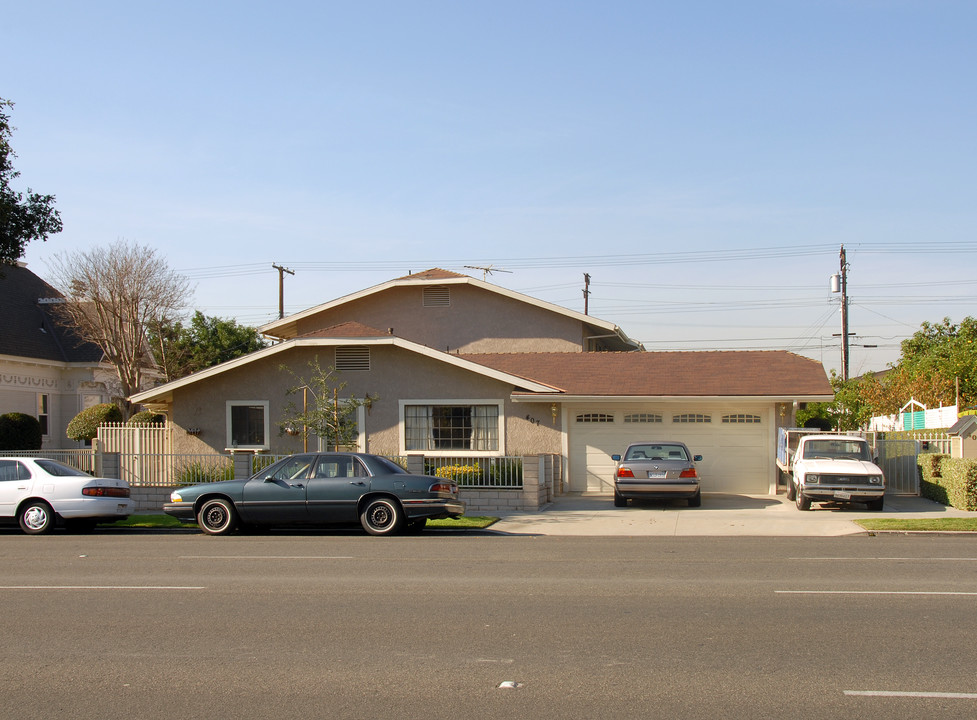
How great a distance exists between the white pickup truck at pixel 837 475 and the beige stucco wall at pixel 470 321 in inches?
427

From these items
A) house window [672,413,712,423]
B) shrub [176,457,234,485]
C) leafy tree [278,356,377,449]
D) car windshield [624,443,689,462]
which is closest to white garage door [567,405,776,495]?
house window [672,413,712,423]

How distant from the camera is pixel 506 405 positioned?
25.2 metres

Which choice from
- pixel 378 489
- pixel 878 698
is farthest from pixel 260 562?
pixel 878 698

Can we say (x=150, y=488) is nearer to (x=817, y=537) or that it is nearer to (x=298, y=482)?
(x=298, y=482)

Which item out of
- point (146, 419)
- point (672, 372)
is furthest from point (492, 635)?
point (146, 419)

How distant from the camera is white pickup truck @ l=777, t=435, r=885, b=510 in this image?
2027 cm

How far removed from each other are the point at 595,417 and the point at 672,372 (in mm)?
2613

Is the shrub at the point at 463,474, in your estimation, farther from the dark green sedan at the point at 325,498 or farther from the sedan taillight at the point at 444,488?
the dark green sedan at the point at 325,498

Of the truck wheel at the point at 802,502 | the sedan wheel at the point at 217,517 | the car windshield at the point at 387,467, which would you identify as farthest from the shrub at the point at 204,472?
the truck wheel at the point at 802,502

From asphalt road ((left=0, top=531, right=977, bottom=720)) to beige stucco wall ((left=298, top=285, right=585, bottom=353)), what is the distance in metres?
17.5

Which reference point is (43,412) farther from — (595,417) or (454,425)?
(595,417)

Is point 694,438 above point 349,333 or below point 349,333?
below

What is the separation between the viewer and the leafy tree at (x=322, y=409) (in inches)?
899

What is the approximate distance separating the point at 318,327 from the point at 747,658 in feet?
88.1
